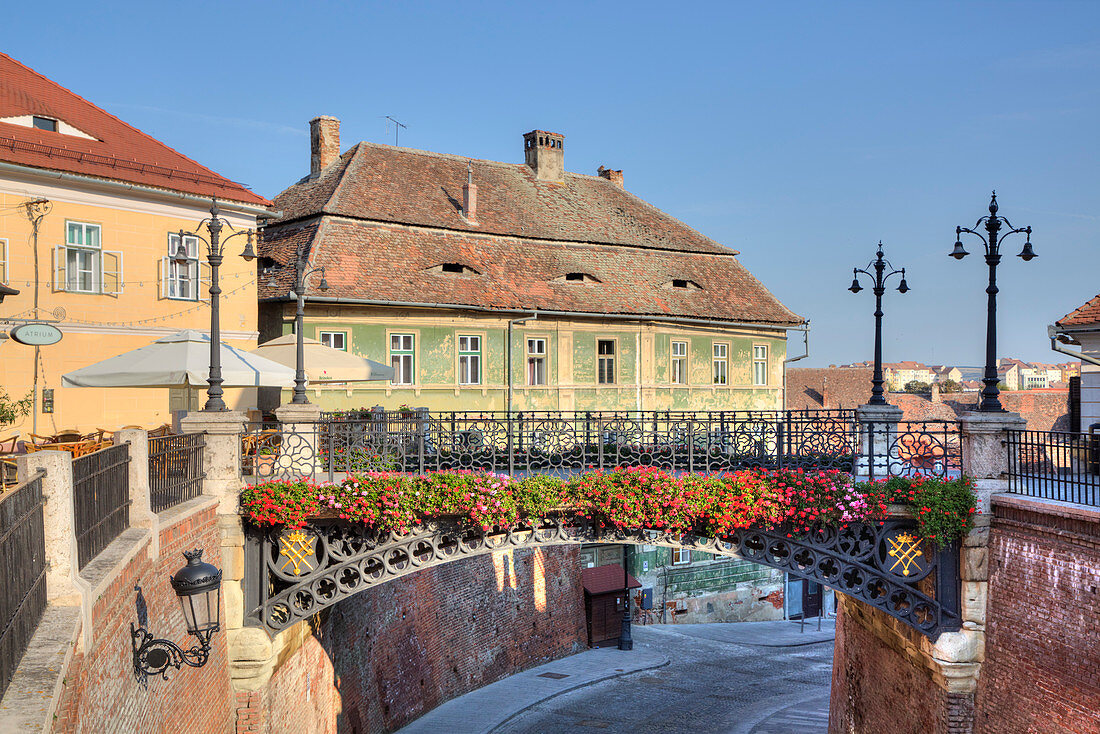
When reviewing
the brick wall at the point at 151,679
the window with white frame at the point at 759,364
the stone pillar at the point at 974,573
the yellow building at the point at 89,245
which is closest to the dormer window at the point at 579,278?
the window with white frame at the point at 759,364

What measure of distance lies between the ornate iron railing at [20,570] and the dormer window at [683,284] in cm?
2640

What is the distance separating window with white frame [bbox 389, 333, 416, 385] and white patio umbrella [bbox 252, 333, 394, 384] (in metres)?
8.13

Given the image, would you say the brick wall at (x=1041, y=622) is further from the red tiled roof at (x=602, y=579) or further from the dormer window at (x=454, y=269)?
the red tiled roof at (x=602, y=579)

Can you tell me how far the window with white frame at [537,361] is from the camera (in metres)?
28.3

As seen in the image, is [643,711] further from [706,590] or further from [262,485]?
[262,485]

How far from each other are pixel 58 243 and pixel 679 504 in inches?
521

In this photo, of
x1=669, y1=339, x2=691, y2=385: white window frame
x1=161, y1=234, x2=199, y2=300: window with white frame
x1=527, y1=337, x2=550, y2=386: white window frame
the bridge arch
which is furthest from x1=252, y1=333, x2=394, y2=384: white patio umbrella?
x1=669, y1=339, x2=691, y2=385: white window frame

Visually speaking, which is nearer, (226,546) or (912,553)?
(226,546)

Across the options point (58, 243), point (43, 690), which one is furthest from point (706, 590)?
point (43, 690)

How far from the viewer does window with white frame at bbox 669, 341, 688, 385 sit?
1212 inches

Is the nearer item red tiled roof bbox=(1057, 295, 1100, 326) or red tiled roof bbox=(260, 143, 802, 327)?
red tiled roof bbox=(1057, 295, 1100, 326)

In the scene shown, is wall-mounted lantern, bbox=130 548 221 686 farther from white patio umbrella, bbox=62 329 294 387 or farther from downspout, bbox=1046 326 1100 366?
downspout, bbox=1046 326 1100 366

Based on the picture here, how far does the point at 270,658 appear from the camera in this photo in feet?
41.4

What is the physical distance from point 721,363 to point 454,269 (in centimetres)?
970
